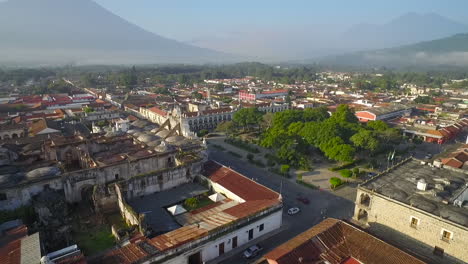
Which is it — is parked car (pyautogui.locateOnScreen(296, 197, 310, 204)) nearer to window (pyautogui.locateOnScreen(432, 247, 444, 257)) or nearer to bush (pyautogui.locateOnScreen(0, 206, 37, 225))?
window (pyautogui.locateOnScreen(432, 247, 444, 257))

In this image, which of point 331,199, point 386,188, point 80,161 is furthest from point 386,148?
point 80,161

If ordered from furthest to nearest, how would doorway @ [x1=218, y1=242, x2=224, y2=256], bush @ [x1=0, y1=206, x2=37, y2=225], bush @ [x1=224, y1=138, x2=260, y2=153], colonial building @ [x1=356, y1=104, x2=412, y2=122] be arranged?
colonial building @ [x1=356, y1=104, x2=412, y2=122] → bush @ [x1=224, y1=138, x2=260, y2=153] → bush @ [x1=0, y1=206, x2=37, y2=225] → doorway @ [x1=218, y1=242, x2=224, y2=256]

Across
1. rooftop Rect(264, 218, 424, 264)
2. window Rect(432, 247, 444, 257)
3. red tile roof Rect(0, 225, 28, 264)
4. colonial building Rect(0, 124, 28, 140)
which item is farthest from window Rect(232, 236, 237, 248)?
colonial building Rect(0, 124, 28, 140)

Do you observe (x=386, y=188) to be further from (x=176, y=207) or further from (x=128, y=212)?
(x=128, y=212)

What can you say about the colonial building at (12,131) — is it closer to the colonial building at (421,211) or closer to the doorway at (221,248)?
the doorway at (221,248)

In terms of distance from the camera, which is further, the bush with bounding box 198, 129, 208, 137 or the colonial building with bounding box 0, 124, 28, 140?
the bush with bounding box 198, 129, 208, 137

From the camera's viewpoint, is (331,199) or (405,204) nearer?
(405,204)

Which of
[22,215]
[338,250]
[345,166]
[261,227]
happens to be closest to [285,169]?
[345,166]

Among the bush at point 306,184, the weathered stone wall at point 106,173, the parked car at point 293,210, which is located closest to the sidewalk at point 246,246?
the parked car at point 293,210
